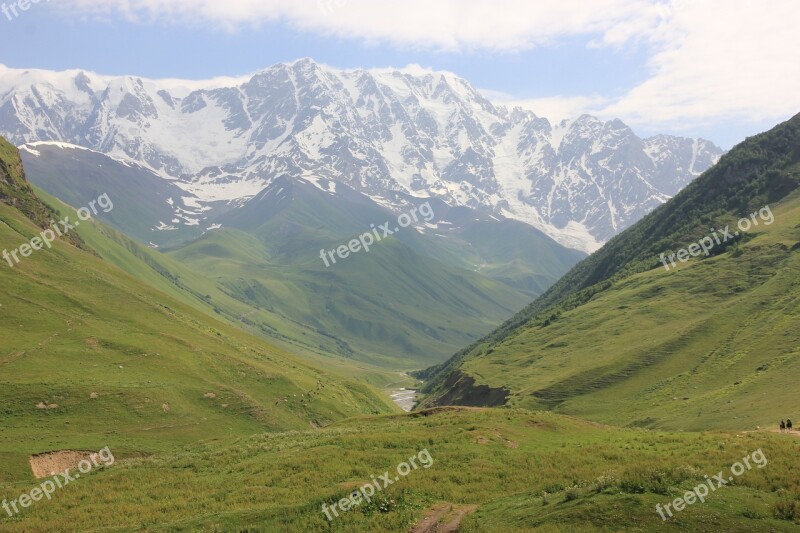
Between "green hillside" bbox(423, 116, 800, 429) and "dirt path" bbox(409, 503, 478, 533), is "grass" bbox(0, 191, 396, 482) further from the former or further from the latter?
"green hillside" bbox(423, 116, 800, 429)

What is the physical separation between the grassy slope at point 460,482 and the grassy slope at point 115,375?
3016cm

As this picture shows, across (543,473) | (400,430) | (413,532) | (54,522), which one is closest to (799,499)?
(543,473)

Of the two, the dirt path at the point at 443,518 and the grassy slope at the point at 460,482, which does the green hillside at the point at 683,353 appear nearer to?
the grassy slope at the point at 460,482

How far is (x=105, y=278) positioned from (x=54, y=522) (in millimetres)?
113823

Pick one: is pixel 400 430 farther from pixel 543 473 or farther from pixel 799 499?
pixel 799 499

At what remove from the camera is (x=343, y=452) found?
52.5 metres

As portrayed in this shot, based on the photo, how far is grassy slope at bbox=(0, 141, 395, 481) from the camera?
87.5m

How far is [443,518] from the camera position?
3609cm

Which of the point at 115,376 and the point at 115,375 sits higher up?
the point at 115,375

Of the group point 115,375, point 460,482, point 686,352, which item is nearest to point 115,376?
point 115,375

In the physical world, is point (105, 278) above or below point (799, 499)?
above

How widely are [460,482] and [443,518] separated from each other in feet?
27.2

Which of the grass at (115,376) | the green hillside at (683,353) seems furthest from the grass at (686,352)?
the grass at (115,376)

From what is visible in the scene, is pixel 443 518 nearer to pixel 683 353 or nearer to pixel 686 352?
pixel 683 353
